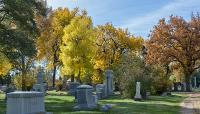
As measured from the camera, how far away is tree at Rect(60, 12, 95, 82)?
53.8 metres

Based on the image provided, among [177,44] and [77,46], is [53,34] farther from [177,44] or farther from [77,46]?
[177,44]

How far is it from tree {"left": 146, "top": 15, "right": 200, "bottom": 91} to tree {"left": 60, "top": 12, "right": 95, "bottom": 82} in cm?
902

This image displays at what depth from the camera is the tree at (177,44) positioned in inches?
2303

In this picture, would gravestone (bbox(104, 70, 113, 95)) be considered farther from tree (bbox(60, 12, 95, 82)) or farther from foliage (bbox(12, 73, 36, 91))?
tree (bbox(60, 12, 95, 82))

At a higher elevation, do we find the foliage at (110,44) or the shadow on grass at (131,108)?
the foliage at (110,44)

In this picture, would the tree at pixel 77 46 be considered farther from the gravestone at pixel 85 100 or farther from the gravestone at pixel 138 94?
→ the gravestone at pixel 85 100

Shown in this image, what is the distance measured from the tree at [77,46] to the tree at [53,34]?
16.3 feet

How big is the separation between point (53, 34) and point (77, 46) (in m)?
8.20

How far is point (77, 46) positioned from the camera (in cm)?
5378

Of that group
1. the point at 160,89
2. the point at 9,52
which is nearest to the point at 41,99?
the point at 9,52

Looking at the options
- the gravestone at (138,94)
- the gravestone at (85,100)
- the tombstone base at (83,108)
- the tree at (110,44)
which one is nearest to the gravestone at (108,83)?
the gravestone at (138,94)

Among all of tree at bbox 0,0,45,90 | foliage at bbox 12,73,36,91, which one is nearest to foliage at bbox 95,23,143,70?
foliage at bbox 12,73,36,91

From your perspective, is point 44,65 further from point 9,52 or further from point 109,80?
point 9,52

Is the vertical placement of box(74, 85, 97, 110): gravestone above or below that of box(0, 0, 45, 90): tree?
below
